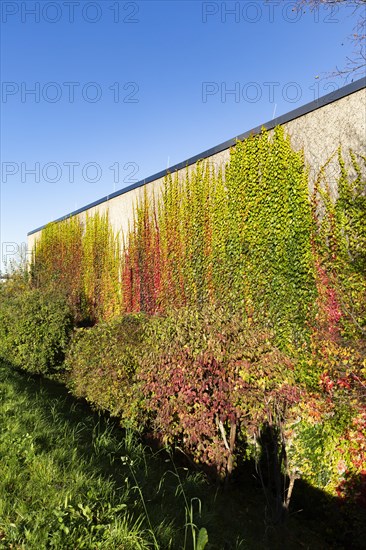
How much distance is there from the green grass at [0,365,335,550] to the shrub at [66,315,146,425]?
1.94 m

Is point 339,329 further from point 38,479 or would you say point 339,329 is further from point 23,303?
point 23,303

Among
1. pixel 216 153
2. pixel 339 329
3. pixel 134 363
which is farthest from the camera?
pixel 216 153

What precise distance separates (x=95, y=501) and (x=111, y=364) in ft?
16.1

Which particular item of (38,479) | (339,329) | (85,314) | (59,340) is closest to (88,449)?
(38,479)

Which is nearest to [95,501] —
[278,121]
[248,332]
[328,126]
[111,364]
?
[248,332]

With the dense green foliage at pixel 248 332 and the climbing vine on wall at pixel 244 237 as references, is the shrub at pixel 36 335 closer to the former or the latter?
the dense green foliage at pixel 248 332

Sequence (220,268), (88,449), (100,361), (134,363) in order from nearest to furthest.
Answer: (88,449) < (134,363) < (100,361) < (220,268)

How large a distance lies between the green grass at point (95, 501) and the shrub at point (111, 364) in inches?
76.4

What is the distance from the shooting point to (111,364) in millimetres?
7770

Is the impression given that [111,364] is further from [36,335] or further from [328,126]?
[328,126]

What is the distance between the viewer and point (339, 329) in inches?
274

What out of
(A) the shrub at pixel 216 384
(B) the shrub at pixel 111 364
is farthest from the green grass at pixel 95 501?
(B) the shrub at pixel 111 364

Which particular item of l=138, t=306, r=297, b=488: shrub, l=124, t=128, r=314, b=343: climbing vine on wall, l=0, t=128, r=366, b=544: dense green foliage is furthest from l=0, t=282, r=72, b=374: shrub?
l=138, t=306, r=297, b=488: shrub

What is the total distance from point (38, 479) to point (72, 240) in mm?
18341
